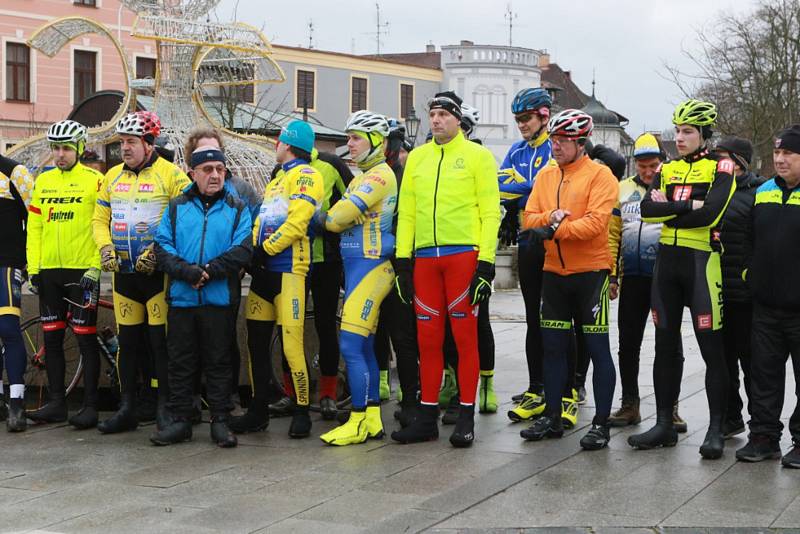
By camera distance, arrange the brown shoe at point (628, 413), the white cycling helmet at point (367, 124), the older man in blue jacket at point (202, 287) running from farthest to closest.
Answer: the brown shoe at point (628, 413) → the white cycling helmet at point (367, 124) → the older man in blue jacket at point (202, 287)

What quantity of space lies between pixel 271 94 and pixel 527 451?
2006 inches

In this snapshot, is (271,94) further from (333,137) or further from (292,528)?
(292,528)

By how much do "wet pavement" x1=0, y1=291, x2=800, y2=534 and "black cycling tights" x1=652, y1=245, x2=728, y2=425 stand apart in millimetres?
466

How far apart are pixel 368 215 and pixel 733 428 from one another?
292 cm

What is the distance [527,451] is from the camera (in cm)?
758

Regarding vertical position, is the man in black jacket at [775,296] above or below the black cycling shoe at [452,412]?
above

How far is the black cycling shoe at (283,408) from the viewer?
9.11m

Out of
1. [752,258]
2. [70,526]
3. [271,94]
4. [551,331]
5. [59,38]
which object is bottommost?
[70,526]

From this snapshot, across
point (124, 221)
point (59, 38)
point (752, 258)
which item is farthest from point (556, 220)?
point (59, 38)

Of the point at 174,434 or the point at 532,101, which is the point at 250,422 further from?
the point at 532,101

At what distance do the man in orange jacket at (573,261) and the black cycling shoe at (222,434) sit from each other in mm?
2006

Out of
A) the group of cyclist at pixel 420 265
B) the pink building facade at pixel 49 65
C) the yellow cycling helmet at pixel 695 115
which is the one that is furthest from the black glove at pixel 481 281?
the pink building facade at pixel 49 65

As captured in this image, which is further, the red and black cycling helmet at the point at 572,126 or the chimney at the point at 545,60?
the chimney at the point at 545,60

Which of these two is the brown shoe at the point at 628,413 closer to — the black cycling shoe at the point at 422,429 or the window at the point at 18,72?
the black cycling shoe at the point at 422,429
